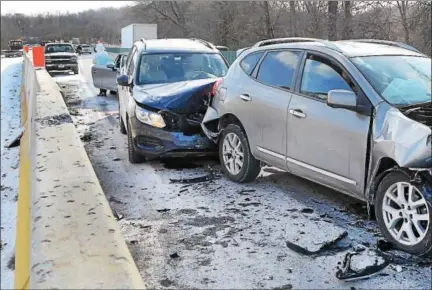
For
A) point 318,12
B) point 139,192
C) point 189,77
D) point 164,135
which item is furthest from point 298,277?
point 318,12

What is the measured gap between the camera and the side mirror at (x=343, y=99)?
460 cm

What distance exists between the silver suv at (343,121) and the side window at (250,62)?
0.02m

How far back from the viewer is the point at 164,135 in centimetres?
714

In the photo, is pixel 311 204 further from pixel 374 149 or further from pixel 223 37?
pixel 223 37

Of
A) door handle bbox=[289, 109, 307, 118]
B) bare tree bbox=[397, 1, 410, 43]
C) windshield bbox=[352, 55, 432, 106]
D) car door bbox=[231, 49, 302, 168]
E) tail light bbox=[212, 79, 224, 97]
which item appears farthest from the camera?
bare tree bbox=[397, 1, 410, 43]

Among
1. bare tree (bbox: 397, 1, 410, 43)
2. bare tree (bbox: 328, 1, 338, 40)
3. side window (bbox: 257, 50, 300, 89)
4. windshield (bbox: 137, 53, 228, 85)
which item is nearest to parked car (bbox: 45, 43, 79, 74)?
bare tree (bbox: 328, 1, 338, 40)

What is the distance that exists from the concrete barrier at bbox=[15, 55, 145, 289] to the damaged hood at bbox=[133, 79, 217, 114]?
4.28 ft

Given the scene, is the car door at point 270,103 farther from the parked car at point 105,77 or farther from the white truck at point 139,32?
the white truck at point 139,32

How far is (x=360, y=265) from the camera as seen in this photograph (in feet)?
13.2

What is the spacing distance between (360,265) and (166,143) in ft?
12.3

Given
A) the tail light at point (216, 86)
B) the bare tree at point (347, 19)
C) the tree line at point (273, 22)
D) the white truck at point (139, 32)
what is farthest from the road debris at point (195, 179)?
the white truck at point (139, 32)

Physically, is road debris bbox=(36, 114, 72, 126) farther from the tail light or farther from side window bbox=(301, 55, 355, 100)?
side window bbox=(301, 55, 355, 100)

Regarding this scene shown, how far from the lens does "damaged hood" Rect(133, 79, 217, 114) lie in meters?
7.22

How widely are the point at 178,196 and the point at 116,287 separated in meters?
3.02
